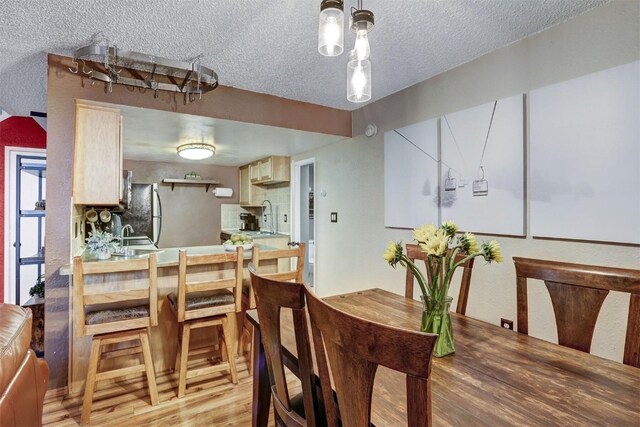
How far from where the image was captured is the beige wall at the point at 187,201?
16.7 ft

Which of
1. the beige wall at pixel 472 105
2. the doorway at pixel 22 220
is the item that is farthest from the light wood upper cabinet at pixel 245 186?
the doorway at pixel 22 220

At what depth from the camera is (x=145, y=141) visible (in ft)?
11.6

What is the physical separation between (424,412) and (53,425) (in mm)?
2266

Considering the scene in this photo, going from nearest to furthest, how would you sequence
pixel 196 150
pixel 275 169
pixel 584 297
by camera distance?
pixel 584 297 < pixel 196 150 < pixel 275 169

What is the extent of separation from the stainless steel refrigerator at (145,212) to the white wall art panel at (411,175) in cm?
A: 379

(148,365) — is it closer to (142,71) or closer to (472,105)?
(142,71)

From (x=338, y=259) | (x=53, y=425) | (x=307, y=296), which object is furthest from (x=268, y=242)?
(x=307, y=296)

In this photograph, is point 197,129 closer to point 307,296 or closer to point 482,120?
point 482,120

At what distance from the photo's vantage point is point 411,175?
2.65 metres

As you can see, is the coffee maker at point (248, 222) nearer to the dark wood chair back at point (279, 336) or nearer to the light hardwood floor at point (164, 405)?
the light hardwood floor at point (164, 405)

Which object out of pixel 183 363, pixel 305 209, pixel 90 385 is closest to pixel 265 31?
pixel 183 363

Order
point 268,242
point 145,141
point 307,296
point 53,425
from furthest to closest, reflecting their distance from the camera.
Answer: point 268,242 < point 145,141 < point 53,425 < point 307,296

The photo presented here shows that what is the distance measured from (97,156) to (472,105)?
106 inches

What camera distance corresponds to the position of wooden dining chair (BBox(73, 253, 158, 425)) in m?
1.80
